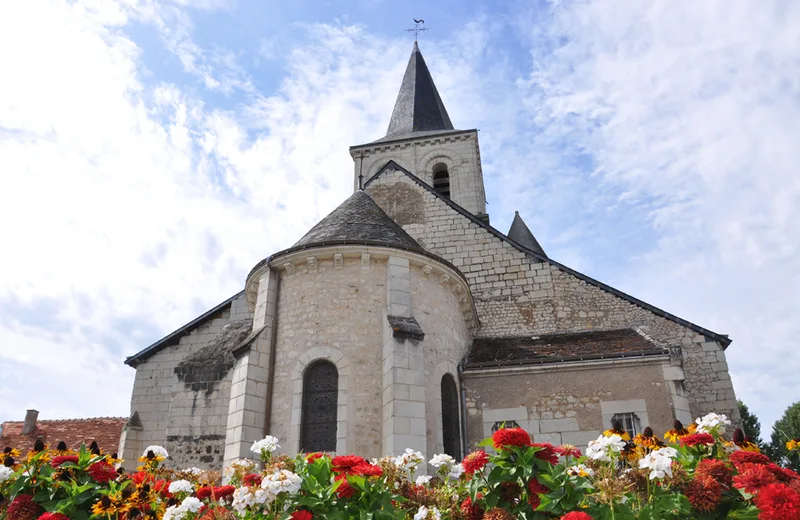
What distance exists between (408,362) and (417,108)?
2201cm

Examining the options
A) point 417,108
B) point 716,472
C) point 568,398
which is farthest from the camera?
point 417,108

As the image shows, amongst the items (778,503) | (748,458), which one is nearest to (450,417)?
(748,458)

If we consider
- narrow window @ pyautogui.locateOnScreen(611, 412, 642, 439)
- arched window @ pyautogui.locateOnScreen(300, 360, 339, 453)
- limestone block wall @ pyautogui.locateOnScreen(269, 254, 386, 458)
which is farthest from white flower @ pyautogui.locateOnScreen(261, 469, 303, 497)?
narrow window @ pyautogui.locateOnScreen(611, 412, 642, 439)

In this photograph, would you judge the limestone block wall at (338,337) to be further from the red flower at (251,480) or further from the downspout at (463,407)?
the red flower at (251,480)

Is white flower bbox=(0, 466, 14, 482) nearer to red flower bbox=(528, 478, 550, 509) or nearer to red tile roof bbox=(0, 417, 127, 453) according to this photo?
red flower bbox=(528, 478, 550, 509)

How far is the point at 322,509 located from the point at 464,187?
21734mm

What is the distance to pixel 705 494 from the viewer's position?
3.09 metres

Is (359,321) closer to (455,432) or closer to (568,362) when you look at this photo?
(455,432)

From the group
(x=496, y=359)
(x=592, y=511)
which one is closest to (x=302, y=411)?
(x=496, y=359)

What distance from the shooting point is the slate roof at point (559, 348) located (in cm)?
1067

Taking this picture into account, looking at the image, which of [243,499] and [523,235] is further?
[523,235]

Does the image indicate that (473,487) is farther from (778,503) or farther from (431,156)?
(431,156)

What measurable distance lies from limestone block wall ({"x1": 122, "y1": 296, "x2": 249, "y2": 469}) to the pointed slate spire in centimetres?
1372

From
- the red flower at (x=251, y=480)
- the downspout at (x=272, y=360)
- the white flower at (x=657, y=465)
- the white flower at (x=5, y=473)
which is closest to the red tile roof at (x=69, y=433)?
the downspout at (x=272, y=360)
